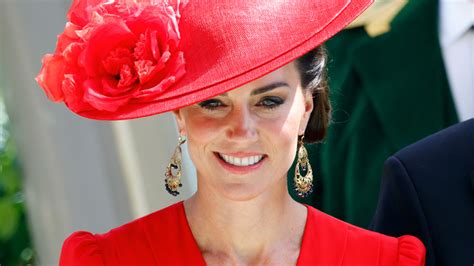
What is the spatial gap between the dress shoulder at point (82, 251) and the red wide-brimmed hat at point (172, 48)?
14.4 inches

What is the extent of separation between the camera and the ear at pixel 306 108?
2.98 meters

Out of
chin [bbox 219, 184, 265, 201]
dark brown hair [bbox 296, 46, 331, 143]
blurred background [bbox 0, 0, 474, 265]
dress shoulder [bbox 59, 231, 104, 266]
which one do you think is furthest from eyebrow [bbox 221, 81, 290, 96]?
blurred background [bbox 0, 0, 474, 265]

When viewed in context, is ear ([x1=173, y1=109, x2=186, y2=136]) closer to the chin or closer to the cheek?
the cheek

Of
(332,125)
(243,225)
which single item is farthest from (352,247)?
(332,125)

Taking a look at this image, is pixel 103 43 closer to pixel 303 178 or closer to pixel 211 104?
pixel 211 104

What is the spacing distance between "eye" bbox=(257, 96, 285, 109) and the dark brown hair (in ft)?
0.41

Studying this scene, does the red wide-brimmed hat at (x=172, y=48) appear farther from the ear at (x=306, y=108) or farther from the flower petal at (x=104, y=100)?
the ear at (x=306, y=108)

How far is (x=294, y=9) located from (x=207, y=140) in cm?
38

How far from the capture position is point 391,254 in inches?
117

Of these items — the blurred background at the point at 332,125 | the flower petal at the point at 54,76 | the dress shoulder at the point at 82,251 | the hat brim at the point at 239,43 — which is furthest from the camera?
the blurred background at the point at 332,125

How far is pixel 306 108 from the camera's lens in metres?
3.01

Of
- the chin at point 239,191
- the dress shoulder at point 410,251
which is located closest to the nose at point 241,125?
the chin at point 239,191

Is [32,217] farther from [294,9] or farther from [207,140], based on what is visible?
[294,9]

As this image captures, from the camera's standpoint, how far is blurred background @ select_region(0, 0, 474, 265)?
3805 mm
